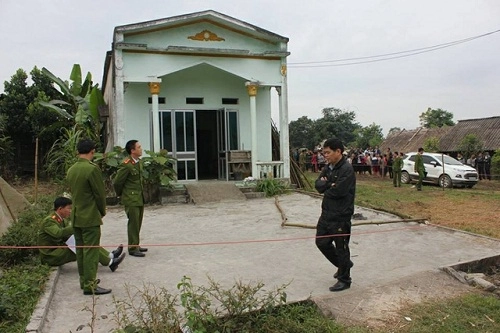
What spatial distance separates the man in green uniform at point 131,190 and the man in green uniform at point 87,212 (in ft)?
4.60

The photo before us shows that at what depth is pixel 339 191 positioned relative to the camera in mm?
4613

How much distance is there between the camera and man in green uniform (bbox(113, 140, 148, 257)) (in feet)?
20.3

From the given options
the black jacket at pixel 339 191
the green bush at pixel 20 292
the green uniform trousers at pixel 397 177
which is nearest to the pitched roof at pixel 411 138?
the green uniform trousers at pixel 397 177

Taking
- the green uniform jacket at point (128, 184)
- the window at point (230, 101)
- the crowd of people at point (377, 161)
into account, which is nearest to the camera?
the green uniform jacket at point (128, 184)


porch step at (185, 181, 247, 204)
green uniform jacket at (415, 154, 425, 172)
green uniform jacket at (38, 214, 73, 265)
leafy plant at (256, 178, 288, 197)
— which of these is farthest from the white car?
green uniform jacket at (38, 214, 73, 265)

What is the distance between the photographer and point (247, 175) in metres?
13.7

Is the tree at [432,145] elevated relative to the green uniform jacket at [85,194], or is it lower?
elevated

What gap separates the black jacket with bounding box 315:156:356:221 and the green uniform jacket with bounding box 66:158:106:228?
254 cm

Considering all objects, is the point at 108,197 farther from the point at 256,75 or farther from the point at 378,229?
the point at 378,229

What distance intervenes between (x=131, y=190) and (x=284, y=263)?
2492 mm

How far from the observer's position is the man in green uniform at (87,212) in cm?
465

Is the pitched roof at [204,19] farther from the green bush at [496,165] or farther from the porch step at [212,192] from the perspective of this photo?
the green bush at [496,165]

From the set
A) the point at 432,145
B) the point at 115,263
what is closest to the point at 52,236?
the point at 115,263

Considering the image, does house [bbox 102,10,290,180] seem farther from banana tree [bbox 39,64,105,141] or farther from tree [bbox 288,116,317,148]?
tree [bbox 288,116,317,148]
